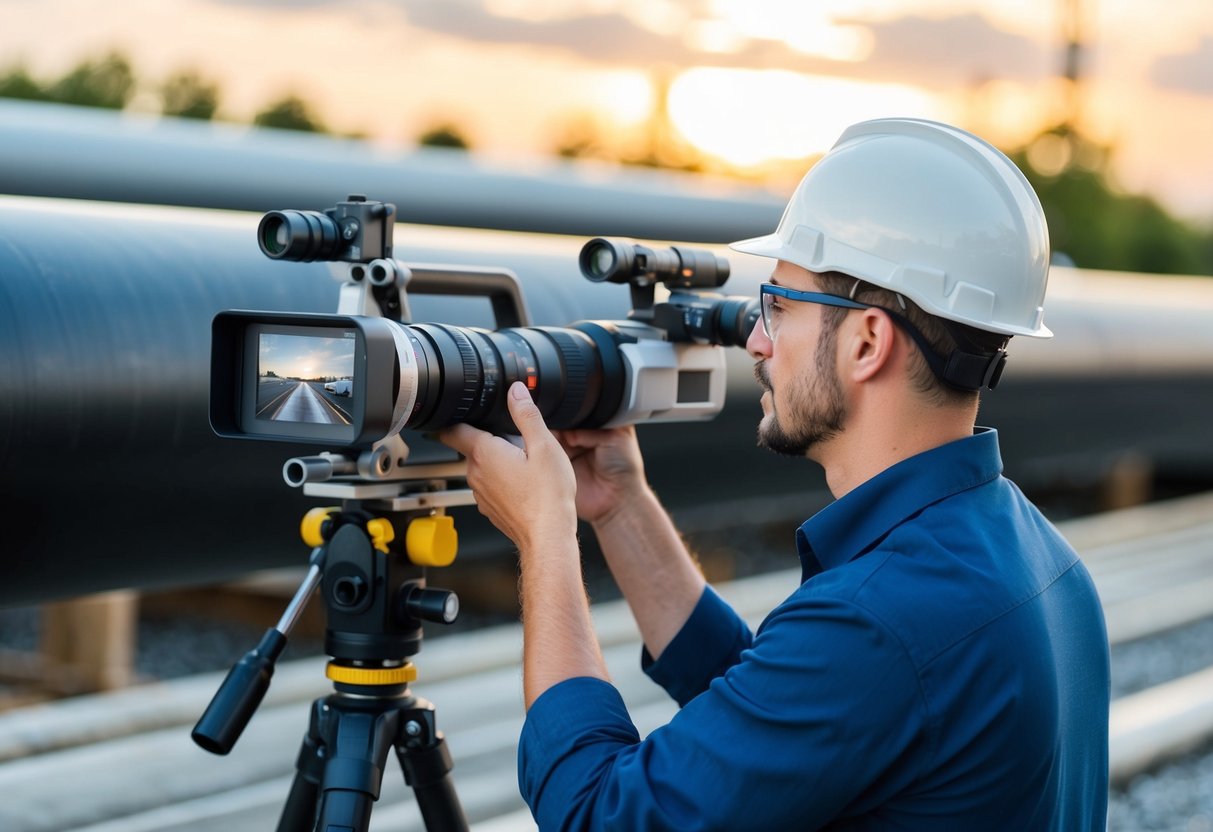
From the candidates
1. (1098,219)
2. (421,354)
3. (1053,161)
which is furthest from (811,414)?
(1098,219)

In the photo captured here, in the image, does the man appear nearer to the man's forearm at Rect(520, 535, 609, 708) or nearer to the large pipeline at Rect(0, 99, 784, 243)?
the man's forearm at Rect(520, 535, 609, 708)

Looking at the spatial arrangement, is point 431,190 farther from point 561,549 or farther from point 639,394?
point 561,549

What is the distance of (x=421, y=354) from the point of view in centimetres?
161

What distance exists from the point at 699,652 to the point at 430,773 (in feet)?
1.35

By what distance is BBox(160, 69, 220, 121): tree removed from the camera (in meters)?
24.7

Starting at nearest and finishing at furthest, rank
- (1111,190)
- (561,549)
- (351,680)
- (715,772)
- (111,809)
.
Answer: (715,772)
(561,549)
(351,680)
(111,809)
(1111,190)

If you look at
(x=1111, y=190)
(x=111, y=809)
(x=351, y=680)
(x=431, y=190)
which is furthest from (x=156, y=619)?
(x=1111, y=190)

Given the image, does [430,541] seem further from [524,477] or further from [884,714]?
[884,714]

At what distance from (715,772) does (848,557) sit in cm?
33

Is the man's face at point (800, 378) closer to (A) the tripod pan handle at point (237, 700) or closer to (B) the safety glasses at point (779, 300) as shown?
(B) the safety glasses at point (779, 300)

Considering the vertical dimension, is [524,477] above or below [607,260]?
below

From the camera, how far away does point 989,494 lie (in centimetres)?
154

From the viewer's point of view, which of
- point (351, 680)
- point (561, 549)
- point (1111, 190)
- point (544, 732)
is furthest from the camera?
point (1111, 190)

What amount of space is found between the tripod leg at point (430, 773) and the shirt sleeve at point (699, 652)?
0.33m
